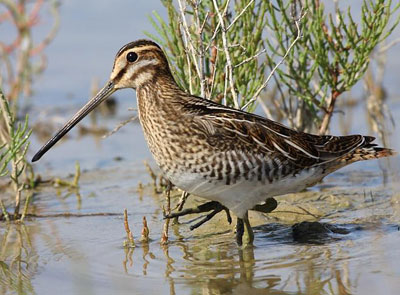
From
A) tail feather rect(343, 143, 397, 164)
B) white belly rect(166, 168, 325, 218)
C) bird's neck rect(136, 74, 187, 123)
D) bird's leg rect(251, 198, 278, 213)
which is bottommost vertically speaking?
bird's leg rect(251, 198, 278, 213)

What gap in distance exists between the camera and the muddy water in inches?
178

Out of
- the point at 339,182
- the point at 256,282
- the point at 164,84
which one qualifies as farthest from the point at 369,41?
the point at 256,282

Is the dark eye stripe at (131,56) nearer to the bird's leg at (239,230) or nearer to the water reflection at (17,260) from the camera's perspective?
the bird's leg at (239,230)

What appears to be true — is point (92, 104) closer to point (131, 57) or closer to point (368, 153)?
point (131, 57)

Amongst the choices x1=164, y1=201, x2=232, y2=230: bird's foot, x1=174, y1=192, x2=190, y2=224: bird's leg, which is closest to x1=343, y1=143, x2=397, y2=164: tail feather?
x1=164, y1=201, x2=232, y2=230: bird's foot

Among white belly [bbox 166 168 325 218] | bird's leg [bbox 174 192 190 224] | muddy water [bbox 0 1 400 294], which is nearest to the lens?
muddy water [bbox 0 1 400 294]

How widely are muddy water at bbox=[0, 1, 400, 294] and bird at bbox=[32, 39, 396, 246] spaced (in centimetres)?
35

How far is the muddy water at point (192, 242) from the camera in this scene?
14.8 ft

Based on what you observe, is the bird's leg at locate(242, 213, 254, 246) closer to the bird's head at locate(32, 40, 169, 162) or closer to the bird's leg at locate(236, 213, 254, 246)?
the bird's leg at locate(236, 213, 254, 246)

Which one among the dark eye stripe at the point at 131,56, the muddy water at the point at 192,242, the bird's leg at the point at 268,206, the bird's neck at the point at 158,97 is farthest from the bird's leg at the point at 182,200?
the dark eye stripe at the point at 131,56

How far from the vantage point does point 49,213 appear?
20.9 feet

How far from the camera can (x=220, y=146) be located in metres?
4.95

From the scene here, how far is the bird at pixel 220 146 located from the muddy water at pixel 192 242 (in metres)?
0.35

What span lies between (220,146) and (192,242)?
767mm
